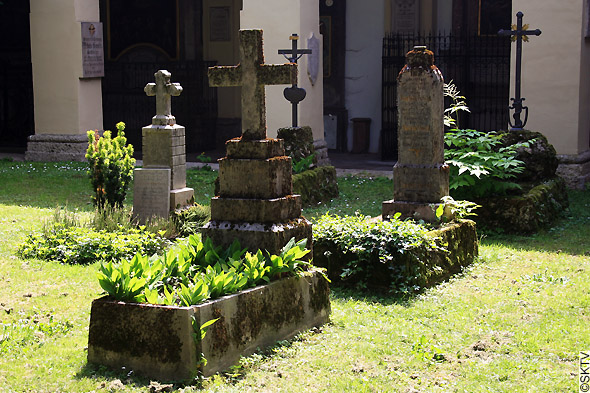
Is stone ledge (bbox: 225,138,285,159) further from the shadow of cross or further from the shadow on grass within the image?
the shadow on grass

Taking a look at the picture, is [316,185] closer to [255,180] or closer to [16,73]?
[255,180]

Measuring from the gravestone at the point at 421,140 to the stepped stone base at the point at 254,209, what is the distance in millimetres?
2566

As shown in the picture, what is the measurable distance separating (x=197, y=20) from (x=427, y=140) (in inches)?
449

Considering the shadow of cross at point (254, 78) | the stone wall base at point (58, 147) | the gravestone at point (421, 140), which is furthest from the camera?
the stone wall base at point (58, 147)

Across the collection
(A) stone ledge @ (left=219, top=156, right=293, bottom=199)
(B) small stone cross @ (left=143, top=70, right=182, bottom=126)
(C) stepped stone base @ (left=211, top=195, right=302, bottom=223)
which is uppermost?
(B) small stone cross @ (left=143, top=70, right=182, bottom=126)

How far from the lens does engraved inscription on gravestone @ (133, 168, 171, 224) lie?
968 centimetres

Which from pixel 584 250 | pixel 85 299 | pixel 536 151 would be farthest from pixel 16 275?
pixel 536 151

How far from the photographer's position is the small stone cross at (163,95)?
9867 millimetres

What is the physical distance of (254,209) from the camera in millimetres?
5953

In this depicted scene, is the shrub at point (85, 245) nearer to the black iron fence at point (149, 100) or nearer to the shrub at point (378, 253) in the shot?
the shrub at point (378, 253)

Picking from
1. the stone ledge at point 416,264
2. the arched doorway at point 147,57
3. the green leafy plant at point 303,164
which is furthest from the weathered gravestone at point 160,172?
the arched doorway at point 147,57

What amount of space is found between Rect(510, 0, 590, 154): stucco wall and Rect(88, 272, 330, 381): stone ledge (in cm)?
892

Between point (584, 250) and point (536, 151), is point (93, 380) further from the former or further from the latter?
point (536, 151)

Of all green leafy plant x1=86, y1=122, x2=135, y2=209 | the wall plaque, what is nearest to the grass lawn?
green leafy plant x1=86, y1=122, x2=135, y2=209
